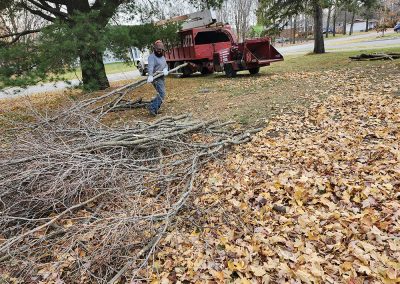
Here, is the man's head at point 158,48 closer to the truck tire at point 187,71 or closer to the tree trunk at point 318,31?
the truck tire at point 187,71

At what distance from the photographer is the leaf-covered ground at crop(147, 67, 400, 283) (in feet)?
9.66

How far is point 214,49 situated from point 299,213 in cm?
1257

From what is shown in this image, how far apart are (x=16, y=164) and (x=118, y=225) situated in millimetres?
2057

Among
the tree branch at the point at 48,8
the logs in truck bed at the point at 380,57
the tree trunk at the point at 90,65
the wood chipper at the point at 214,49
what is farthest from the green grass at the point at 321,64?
the tree branch at the point at 48,8

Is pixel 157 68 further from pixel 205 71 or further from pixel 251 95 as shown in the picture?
pixel 205 71

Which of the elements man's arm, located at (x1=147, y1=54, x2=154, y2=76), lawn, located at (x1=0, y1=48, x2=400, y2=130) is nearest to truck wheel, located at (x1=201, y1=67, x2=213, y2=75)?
lawn, located at (x1=0, y1=48, x2=400, y2=130)

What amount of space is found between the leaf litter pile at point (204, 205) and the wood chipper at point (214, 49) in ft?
24.8

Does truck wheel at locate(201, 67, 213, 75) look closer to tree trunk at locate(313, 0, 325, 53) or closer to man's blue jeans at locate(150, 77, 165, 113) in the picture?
man's blue jeans at locate(150, 77, 165, 113)

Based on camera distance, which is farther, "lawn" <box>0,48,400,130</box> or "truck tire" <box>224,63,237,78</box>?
"truck tire" <box>224,63,237,78</box>

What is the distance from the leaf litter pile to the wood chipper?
24.8 feet

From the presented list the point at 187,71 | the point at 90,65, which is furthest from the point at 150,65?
the point at 187,71

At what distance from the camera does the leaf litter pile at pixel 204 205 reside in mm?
3119

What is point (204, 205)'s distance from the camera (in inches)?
166

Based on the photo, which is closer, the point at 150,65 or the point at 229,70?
the point at 150,65
